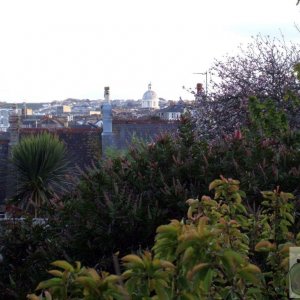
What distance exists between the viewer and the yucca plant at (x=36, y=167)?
1462 centimetres

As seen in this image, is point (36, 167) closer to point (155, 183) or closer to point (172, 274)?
point (155, 183)

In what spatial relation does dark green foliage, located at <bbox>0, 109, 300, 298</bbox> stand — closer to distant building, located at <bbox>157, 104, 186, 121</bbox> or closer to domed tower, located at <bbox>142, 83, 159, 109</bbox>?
distant building, located at <bbox>157, 104, 186, 121</bbox>

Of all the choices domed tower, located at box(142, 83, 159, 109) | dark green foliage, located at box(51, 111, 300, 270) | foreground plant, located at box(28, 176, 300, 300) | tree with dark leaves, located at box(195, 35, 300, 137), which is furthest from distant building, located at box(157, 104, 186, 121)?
domed tower, located at box(142, 83, 159, 109)

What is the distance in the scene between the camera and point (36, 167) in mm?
14867

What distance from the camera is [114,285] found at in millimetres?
2232

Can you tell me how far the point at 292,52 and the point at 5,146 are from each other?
10.00m

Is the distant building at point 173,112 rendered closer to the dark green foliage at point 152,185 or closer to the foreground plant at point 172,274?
the dark green foliage at point 152,185

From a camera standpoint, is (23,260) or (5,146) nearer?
(23,260)

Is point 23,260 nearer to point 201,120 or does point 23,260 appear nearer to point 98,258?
point 98,258

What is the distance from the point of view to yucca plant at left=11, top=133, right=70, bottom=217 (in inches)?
576

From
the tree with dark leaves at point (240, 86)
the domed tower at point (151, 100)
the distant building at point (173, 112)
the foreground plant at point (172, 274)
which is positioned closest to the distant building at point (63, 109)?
the domed tower at point (151, 100)

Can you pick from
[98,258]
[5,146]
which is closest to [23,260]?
[98,258]

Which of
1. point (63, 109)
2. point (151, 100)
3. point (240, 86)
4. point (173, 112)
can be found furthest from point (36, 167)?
point (63, 109)

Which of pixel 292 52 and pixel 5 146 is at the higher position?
pixel 292 52
